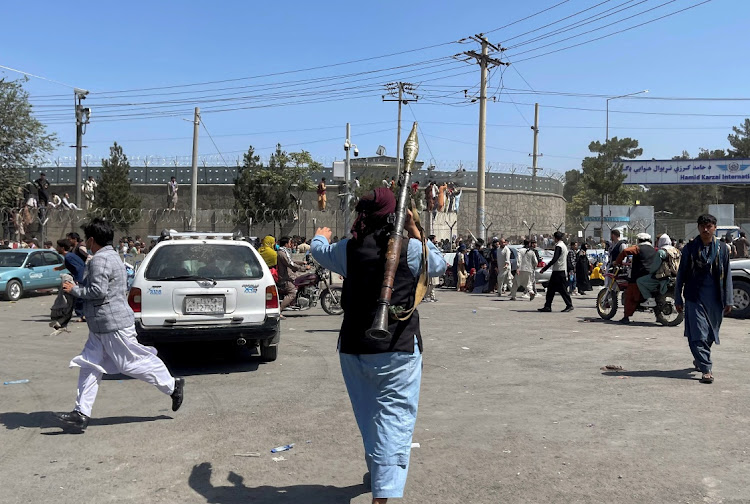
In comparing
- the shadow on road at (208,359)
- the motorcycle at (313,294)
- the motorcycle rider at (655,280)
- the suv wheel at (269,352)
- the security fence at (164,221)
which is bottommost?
the shadow on road at (208,359)

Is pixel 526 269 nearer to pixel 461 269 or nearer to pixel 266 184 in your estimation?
pixel 461 269

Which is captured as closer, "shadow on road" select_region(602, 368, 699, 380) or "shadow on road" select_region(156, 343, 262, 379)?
"shadow on road" select_region(602, 368, 699, 380)

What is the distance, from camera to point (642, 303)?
13.4 metres

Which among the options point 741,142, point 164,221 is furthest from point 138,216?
point 741,142

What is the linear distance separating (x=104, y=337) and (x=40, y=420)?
3.41ft

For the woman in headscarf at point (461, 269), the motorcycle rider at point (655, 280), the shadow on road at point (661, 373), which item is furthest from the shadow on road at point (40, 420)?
the woman in headscarf at point (461, 269)

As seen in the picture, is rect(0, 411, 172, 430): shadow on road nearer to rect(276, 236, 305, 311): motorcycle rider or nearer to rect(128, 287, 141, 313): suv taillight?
rect(128, 287, 141, 313): suv taillight

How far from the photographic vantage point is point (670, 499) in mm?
4375

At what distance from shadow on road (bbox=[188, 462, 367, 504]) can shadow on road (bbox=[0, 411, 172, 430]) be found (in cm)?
184

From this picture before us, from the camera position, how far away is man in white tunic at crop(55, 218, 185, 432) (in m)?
6.04

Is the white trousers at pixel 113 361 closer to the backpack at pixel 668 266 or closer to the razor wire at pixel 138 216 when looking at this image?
the backpack at pixel 668 266

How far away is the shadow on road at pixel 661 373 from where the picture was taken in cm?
827

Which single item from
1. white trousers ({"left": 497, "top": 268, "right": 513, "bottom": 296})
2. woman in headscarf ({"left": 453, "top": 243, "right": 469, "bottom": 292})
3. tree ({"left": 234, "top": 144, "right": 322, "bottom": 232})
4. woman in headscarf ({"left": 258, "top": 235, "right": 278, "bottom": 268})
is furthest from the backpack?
tree ({"left": 234, "top": 144, "right": 322, "bottom": 232})

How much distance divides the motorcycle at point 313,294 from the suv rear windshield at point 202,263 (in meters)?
6.03
